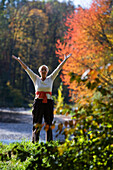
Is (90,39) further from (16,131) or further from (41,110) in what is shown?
(41,110)

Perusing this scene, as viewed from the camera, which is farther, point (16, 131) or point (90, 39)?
point (90, 39)

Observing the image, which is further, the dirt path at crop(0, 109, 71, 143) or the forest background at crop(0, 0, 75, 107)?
the forest background at crop(0, 0, 75, 107)

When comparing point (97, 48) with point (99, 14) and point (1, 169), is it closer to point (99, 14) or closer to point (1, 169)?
point (99, 14)

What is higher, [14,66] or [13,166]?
[14,66]

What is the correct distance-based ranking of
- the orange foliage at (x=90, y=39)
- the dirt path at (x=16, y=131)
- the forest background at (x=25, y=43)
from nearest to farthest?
the dirt path at (x=16, y=131) → the orange foliage at (x=90, y=39) → the forest background at (x=25, y=43)

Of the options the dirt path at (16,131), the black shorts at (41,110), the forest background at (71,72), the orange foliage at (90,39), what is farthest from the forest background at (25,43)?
the black shorts at (41,110)

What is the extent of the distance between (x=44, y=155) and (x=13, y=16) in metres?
33.8

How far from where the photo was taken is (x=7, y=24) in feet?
117

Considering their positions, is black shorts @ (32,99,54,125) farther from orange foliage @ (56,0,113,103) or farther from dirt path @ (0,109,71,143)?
orange foliage @ (56,0,113,103)

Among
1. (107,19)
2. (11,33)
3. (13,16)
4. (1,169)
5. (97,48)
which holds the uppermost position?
(13,16)

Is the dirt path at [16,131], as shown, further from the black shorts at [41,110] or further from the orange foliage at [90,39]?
the orange foliage at [90,39]

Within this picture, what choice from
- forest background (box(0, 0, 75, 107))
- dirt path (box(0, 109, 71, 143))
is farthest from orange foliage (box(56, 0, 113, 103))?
forest background (box(0, 0, 75, 107))

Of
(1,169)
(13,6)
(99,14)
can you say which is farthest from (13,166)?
(13,6)

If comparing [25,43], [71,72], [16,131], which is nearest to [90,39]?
[16,131]
